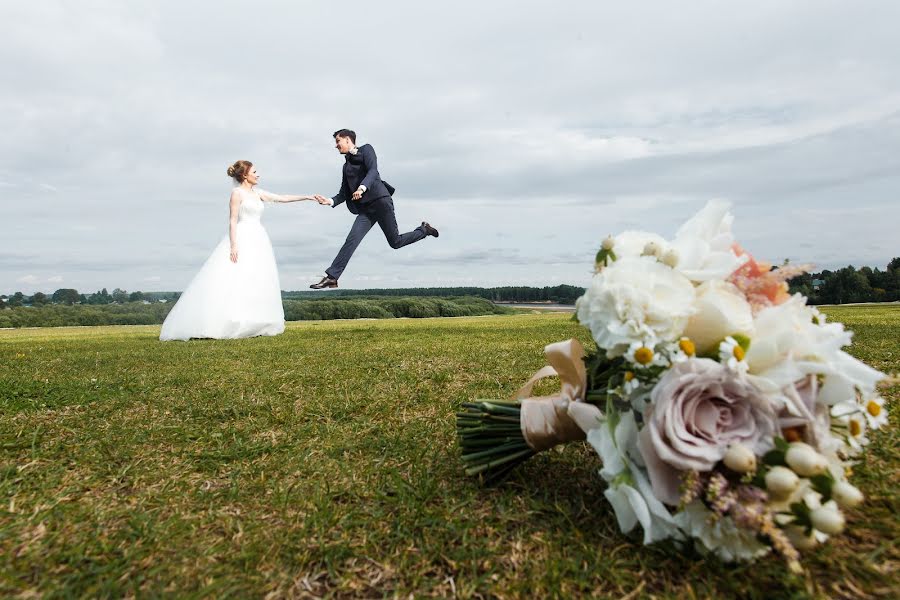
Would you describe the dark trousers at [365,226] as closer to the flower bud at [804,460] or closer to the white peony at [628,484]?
the white peony at [628,484]

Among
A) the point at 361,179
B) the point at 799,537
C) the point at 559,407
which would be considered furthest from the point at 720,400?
the point at 361,179

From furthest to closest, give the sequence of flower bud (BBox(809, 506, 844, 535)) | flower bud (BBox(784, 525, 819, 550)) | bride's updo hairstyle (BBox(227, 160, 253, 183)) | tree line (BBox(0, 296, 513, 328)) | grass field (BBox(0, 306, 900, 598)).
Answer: tree line (BBox(0, 296, 513, 328)) < bride's updo hairstyle (BBox(227, 160, 253, 183)) < grass field (BBox(0, 306, 900, 598)) < flower bud (BBox(784, 525, 819, 550)) < flower bud (BBox(809, 506, 844, 535))

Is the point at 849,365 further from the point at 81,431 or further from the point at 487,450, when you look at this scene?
the point at 81,431

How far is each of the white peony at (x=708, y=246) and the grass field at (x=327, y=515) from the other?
0.95m

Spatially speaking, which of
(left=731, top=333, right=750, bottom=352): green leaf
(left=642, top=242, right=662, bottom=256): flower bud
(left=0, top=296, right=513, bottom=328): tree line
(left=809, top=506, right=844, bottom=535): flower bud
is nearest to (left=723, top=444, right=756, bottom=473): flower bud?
(left=809, top=506, right=844, bottom=535): flower bud

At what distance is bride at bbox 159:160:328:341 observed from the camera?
Answer: 11922 millimetres

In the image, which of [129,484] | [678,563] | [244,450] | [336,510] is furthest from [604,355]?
[129,484]

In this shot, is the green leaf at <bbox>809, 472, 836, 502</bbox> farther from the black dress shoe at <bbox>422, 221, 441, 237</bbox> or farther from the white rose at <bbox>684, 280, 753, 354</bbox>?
the black dress shoe at <bbox>422, 221, 441, 237</bbox>

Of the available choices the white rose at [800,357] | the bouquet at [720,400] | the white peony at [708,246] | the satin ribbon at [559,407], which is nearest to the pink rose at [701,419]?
the bouquet at [720,400]

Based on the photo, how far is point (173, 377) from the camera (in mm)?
6090

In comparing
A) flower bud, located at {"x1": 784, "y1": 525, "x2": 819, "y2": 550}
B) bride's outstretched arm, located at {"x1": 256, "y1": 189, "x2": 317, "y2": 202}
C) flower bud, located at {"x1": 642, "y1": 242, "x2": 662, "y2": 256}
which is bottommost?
flower bud, located at {"x1": 784, "y1": 525, "x2": 819, "y2": 550}

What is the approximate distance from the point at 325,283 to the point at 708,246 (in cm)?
1028

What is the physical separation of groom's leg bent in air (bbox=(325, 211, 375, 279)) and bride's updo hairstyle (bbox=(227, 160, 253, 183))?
2.77 m

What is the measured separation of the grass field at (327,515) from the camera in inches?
72.3
